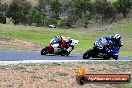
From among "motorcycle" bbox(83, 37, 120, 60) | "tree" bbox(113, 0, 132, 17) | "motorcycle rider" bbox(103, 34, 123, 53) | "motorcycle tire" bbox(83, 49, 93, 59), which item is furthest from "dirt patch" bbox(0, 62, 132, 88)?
"tree" bbox(113, 0, 132, 17)

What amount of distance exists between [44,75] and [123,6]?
264 feet

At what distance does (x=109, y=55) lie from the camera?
80.1 feet

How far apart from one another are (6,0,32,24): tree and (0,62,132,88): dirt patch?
72822 millimetres

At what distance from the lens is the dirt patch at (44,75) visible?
14445 millimetres

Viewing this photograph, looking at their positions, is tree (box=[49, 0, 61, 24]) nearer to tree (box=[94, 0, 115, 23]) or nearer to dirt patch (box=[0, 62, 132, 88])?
tree (box=[94, 0, 115, 23])

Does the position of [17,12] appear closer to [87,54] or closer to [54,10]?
[54,10]

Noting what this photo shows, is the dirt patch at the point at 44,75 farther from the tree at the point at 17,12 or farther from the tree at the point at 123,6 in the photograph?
the tree at the point at 123,6

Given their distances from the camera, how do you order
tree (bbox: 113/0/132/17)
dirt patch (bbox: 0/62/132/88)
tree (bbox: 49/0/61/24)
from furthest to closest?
tree (bbox: 49/0/61/24), tree (bbox: 113/0/132/17), dirt patch (bbox: 0/62/132/88)

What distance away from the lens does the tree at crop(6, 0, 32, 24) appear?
90.7 meters

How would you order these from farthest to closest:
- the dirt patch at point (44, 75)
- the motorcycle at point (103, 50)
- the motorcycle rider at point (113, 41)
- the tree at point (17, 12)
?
the tree at point (17, 12) < the motorcycle rider at point (113, 41) < the motorcycle at point (103, 50) < the dirt patch at point (44, 75)

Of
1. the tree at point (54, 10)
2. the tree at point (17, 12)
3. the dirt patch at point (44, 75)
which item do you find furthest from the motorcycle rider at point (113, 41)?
the tree at point (54, 10)

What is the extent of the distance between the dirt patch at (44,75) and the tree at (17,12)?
7282 centimetres

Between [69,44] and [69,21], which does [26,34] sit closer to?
[69,44]

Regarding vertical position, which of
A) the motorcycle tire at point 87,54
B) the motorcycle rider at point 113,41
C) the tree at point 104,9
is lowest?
the motorcycle tire at point 87,54
